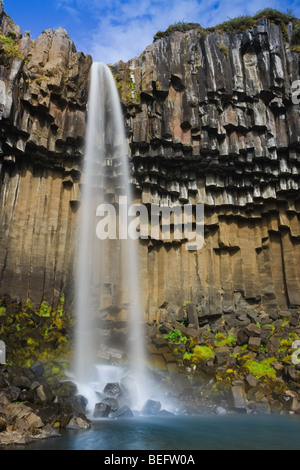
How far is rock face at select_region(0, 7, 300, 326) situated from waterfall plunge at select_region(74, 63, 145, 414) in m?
0.47

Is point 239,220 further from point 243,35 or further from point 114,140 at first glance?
point 243,35

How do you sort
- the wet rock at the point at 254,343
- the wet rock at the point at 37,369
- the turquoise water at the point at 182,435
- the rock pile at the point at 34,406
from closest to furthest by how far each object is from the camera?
the turquoise water at the point at 182,435
the rock pile at the point at 34,406
the wet rock at the point at 37,369
the wet rock at the point at 254,343

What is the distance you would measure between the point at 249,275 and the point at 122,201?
287 inches

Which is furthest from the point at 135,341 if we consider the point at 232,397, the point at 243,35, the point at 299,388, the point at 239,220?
the point at 243,35

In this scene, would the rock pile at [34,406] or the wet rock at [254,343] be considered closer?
the rock pile at [34,406]

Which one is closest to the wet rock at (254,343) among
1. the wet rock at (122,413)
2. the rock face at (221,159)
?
the rock face at (221,159)

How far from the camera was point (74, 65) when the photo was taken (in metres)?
17.2

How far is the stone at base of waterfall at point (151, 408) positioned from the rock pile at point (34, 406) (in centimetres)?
185

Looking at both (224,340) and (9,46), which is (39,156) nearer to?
(9,46)

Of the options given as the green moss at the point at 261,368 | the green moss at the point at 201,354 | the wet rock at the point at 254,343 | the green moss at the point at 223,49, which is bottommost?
the green moss at the point at 261,368

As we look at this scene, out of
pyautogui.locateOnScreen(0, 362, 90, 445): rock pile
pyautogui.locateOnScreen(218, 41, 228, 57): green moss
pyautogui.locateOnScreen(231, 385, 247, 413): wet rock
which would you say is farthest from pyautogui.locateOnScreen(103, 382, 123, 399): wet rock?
pyautogui.locateOnScreen(218, 41, 228, 57): green moss

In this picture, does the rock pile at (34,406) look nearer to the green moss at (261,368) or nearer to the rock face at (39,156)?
the rock face at (39,156)

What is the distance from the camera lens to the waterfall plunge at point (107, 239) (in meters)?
16.4

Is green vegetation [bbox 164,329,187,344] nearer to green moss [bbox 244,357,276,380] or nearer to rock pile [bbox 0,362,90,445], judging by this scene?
green moss [bbox 244,357,276,380]
